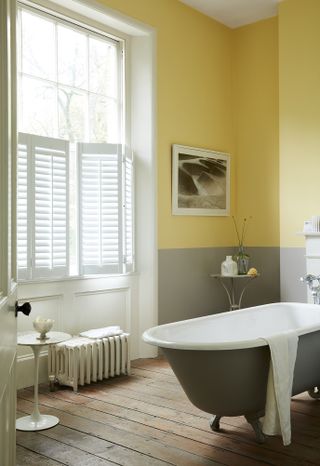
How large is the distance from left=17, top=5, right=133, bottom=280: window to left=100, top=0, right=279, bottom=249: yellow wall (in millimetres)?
449

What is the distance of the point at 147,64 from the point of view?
4.96 metres

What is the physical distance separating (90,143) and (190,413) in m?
2.36

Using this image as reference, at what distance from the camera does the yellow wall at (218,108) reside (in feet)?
16.8

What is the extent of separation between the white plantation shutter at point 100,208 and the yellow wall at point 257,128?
69.3 inches

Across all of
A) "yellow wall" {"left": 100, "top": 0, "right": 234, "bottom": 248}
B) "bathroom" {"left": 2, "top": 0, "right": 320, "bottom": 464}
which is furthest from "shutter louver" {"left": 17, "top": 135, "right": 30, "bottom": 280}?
"yellow wall" {"left": 100, "top": 0, "right": 234, "bottom": 248}

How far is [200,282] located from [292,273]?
94cm

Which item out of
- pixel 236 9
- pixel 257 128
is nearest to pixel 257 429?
pixel 257 128

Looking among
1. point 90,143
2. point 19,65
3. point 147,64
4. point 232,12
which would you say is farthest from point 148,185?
point 232,12

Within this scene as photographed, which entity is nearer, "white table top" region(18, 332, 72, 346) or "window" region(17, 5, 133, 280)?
"white table top" region(18, 332, 72, 346)

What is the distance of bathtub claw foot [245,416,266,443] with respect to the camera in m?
2.96

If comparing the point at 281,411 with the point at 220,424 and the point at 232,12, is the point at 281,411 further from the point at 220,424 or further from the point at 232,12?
the point at 232,12

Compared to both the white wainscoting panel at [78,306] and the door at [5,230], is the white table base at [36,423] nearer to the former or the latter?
the white wainscoting panel at [78,306]

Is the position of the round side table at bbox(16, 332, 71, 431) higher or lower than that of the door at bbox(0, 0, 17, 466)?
lower

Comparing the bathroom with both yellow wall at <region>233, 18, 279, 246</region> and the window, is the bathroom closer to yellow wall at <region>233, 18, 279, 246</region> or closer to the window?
yellow wall at <region>233, 18, 279, 246</region>
